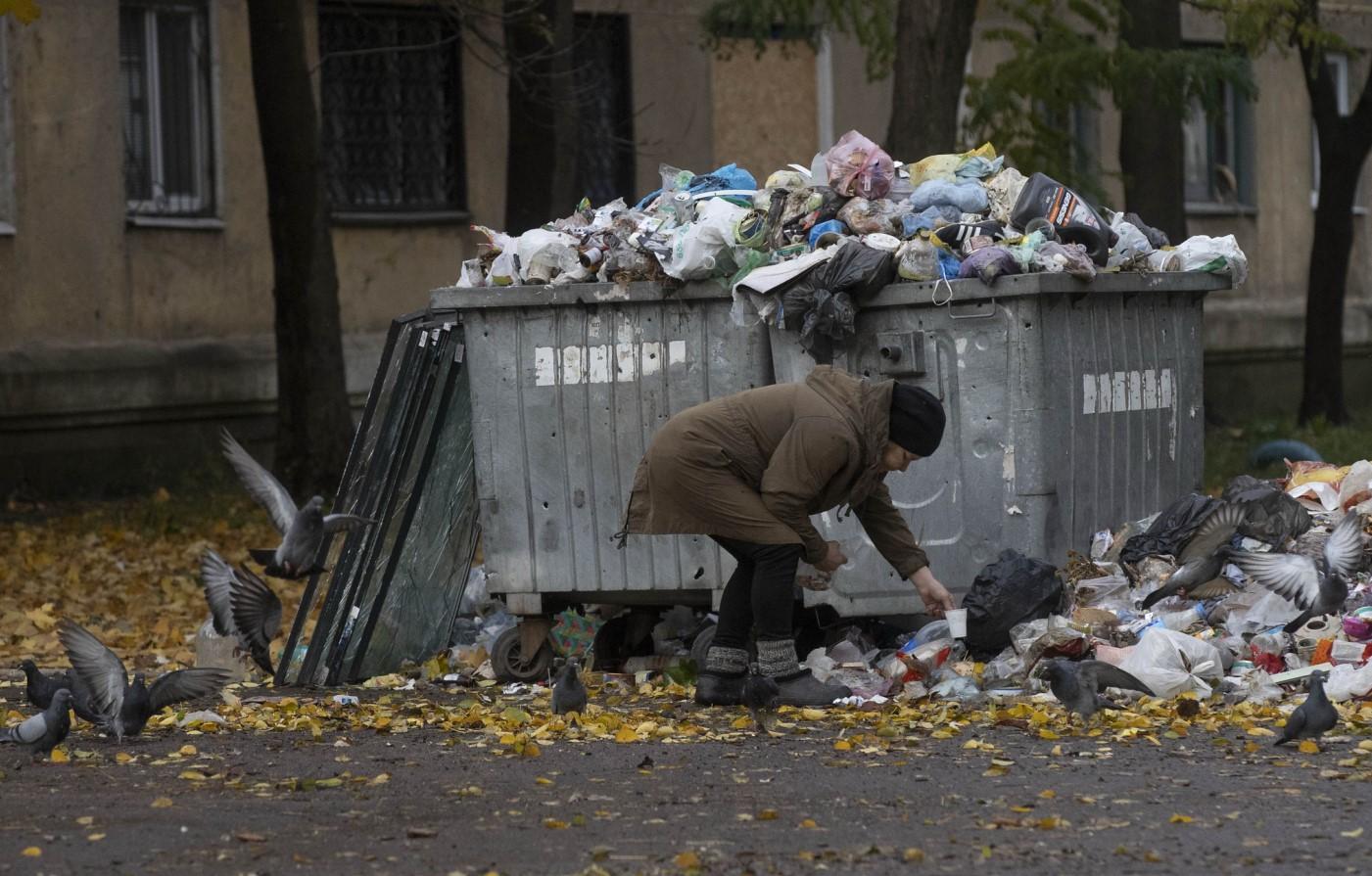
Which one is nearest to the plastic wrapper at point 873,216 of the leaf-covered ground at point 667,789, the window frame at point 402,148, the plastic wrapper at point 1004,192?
the plastic wrapper at point 1004,192

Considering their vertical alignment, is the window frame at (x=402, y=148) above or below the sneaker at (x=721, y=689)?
above

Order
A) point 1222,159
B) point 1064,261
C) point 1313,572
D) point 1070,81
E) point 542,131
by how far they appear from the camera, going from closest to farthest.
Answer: point 1313,572
point 1064,261
point 542,131
point 1070,81
point 1222,159

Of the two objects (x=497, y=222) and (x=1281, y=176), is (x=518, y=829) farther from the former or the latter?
(x=1281, y=176)

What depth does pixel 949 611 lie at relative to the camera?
7711 millimetres

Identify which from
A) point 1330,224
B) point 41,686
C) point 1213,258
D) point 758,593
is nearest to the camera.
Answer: point 41,686

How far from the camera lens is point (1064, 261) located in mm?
8219

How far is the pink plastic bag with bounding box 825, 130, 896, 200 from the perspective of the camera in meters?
8.66

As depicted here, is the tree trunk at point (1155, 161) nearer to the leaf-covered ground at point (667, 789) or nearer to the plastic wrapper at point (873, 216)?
the plastic wrapper at point (873, 216)

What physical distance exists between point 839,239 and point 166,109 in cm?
1078

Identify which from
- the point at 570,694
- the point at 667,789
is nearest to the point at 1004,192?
the point at 570,694

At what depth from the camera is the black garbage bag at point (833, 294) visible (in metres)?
8.14

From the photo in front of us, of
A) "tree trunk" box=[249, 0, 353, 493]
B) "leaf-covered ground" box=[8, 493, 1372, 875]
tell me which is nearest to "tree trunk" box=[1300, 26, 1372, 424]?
"tree trunk" box=[249, 0, 353, 493]

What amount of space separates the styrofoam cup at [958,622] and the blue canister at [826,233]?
1.47m

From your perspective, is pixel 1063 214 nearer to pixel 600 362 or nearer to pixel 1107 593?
pixel 1107 593
